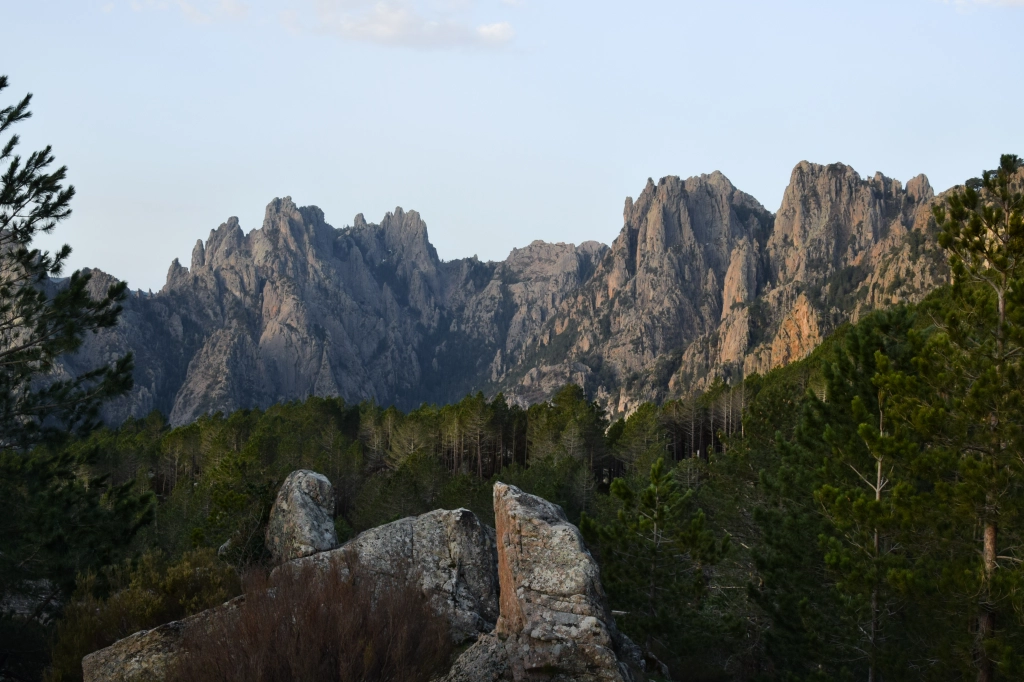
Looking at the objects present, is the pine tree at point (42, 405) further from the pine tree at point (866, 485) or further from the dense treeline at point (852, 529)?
the pine tree at point (866, 485)

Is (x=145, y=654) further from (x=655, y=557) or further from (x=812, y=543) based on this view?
(x=812, y=543)

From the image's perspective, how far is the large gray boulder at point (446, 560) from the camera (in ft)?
59.2

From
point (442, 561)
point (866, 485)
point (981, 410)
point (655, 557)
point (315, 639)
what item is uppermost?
point (981, 410)

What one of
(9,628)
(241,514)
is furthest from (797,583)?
(9,628)

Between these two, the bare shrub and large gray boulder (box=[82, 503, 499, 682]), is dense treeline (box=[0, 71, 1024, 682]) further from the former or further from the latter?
large gray boulder (box=[82, 503, 499, 682])

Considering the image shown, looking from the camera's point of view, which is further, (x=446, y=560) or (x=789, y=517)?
(x=789, y=517)

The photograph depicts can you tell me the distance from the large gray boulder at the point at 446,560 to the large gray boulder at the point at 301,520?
316cm

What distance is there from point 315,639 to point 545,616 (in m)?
4.10

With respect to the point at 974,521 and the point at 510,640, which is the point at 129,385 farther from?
the point at 974,521

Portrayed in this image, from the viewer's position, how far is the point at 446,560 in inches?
757

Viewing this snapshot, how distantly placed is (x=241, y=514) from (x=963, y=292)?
74.2ft

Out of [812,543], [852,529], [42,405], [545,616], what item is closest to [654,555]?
[812,543]

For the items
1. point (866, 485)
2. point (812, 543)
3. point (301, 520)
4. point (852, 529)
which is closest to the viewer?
point (852, 529)

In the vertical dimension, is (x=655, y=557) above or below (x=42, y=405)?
below
